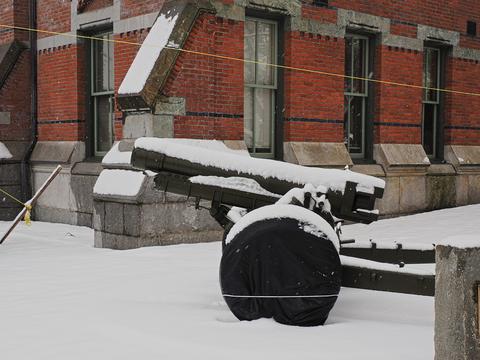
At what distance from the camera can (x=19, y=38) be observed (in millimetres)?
12000

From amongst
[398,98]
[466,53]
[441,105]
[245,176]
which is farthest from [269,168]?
[466,53]

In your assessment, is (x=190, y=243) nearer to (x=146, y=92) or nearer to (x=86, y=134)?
(x=146, y=92)

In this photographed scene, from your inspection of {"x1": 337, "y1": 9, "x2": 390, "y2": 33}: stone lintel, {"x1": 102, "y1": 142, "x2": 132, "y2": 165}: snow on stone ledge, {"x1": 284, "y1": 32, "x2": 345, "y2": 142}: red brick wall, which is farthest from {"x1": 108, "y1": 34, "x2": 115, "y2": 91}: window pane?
{"x1": 337, "y1": 9, "x2": 390, "y2": 33}: stone lintel

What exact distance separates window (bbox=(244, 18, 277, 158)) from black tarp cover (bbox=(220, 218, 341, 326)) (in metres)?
5.89

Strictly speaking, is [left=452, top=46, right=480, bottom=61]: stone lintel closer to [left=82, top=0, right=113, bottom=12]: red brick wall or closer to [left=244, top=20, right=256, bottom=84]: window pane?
[left=244, top=20, right=256, bottom=84]: window pane

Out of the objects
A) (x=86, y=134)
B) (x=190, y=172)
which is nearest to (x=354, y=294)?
(x=190, y=172)

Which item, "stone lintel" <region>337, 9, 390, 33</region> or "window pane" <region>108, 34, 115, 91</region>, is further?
"stone lintel" <region>337, 9, 390, 33</region>

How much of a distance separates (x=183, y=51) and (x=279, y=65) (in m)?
2.28

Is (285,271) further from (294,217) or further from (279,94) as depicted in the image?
(279,94)

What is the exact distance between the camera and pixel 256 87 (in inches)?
403

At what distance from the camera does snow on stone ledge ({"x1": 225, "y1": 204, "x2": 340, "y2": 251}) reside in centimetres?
436

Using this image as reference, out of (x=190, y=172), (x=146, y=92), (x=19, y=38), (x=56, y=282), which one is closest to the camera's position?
(x=190, y=172)

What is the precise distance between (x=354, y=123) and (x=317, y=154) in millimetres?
1643

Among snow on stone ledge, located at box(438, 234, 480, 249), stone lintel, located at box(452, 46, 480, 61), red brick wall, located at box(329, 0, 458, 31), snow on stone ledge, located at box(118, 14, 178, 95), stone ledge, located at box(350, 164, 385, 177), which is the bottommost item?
stone ledge, located at box(350, 164, 385, 177)
